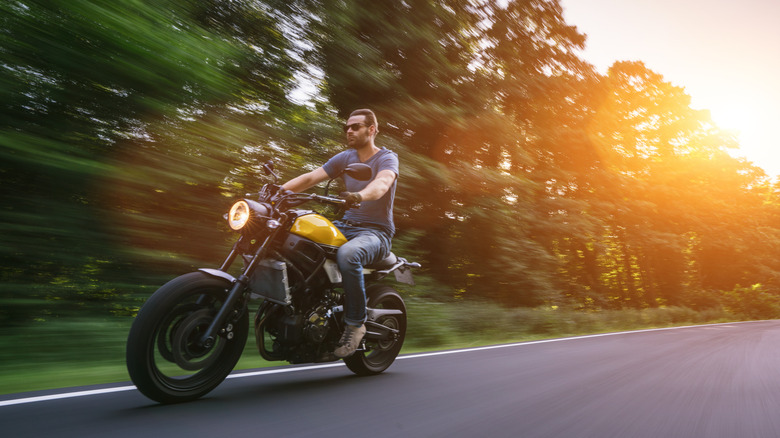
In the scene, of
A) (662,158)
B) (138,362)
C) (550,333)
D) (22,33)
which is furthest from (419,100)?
(662,158)

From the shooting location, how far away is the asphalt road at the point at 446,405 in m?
3.03

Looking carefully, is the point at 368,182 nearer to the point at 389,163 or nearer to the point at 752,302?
the point at 389,163

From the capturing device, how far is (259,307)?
392 cm

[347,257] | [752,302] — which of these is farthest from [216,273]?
[752,302]

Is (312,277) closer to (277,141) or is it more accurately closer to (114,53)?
(114,53)

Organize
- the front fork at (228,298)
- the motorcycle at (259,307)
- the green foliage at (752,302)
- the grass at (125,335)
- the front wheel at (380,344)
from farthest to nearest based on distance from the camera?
the green foliage at (752,302) → the front wheel at (380,344) → the grass at (125,335) → the front fork at (228,298) → the motorcycle at (259,307)

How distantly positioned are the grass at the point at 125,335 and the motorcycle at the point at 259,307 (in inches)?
43.3

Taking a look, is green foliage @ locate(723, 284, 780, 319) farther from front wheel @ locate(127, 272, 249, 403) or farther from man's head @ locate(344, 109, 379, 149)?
front wheel @ locate(127, 272, 249, 403)

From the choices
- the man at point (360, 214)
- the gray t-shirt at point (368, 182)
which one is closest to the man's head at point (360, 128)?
the man at point (360, 214)

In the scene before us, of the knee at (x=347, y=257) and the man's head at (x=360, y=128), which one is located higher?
the man's head at (x=360, y=128)

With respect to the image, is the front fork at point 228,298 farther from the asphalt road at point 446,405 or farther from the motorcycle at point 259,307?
the asphalt road at point 446,405

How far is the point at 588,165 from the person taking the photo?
15.5 meters

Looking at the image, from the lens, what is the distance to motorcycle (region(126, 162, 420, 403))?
317cm

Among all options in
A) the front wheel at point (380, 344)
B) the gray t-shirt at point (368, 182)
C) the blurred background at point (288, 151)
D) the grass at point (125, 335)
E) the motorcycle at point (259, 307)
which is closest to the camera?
the motorcycle at point (259, 307)
